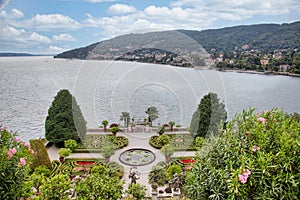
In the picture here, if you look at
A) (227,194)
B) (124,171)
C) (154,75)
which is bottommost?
(124,171)

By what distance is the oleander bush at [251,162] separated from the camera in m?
3.40

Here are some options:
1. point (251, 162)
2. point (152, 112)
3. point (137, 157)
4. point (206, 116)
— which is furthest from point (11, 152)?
point (206, 116)

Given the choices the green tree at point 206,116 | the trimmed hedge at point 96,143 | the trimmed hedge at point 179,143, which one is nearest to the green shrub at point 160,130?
the trimmed hedge at point 179,143

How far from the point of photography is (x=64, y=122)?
46.3 feet

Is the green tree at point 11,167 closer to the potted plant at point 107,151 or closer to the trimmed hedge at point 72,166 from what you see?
the potted plant at point 107,151

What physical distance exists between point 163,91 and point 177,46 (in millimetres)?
5676

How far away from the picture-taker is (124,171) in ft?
36.6

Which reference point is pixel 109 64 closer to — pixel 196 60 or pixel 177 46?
pixel 177 46

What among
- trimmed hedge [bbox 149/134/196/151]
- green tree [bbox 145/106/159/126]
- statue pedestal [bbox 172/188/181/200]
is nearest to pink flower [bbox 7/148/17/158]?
statue pedestal [bbox 172/188/181/200]

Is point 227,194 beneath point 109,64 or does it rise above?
beneath

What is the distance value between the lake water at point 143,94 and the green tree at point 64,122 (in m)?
0.85

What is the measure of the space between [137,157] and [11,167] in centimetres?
874

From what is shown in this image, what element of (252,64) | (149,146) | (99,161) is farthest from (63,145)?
(252,64)

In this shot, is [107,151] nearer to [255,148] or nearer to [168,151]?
[168,151]
